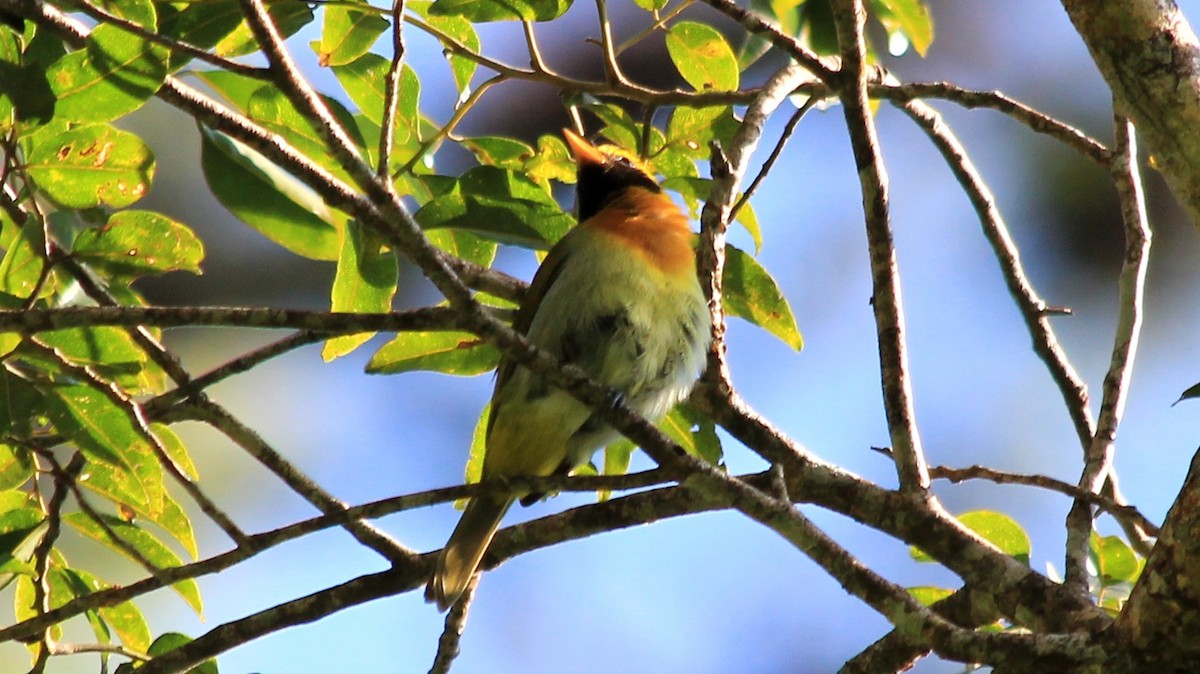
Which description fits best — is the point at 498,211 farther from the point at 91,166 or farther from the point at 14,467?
the point at 14,467

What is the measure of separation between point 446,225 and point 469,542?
0.92 meters

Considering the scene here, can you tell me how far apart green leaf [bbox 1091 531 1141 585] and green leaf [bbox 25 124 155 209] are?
2.38 metres

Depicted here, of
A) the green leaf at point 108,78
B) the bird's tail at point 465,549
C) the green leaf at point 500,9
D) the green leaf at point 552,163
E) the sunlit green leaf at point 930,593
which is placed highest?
the green leaf at point 552,163

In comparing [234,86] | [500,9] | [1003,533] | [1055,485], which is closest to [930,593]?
[1003,533]

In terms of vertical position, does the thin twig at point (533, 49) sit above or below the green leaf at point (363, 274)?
above

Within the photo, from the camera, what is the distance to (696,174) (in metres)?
3.54

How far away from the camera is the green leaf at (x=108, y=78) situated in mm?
2545

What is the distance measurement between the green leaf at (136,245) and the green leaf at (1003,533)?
1.87 m

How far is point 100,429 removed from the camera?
2.67 m

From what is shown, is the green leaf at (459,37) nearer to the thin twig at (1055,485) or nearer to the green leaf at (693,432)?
the green leaf at (693,432)

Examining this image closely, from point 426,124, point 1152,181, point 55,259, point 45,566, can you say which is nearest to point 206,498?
point 45,566

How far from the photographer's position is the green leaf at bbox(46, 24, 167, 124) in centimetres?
254

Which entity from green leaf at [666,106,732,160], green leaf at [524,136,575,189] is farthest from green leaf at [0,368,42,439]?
green leaf at [666,106,732,160]

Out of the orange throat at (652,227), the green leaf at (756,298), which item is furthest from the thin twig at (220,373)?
the orange throat at (652,227)
